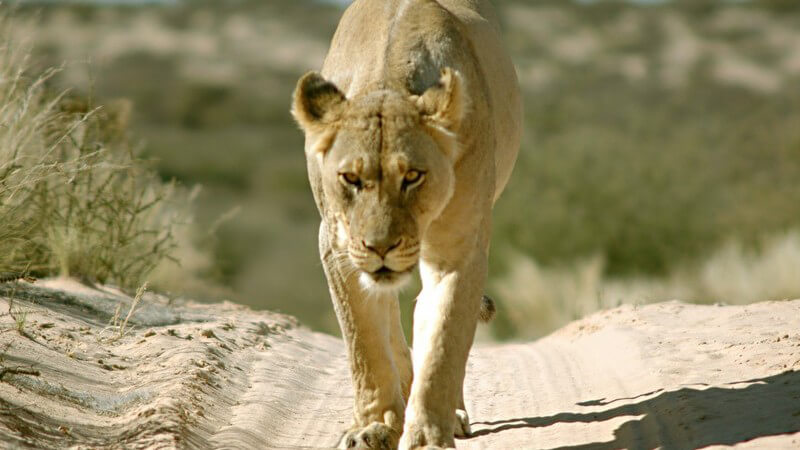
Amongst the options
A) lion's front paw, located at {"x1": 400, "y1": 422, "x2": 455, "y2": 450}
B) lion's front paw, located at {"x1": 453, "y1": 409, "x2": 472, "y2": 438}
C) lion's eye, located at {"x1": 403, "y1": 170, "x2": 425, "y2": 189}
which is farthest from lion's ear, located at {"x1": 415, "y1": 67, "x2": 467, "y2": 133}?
lion's front paw, located at {"x1": 453, "y1": 409, "x2": 472, "y2": 438}

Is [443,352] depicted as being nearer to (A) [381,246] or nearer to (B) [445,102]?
(A) [381,246]

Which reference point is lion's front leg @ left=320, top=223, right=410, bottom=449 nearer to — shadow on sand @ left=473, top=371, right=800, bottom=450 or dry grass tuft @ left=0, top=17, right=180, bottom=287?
shadow on sand @ left=473, top=371, right=800, bottom=450

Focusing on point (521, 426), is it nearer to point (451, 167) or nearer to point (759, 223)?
point (451, 167)

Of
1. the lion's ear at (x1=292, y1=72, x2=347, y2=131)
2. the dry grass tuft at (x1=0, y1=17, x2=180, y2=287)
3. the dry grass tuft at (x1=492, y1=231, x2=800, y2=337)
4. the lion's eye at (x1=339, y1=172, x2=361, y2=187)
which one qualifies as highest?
the dry grass tuft at (x1=492, y1=231, x2=800, y2=337)

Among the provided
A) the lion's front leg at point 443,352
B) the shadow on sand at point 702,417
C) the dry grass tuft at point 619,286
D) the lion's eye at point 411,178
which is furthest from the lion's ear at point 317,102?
the dry grass tuft at point 619,286

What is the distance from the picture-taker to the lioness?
209 inches

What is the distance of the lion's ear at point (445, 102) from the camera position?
5492 mm

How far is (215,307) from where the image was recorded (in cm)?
1056

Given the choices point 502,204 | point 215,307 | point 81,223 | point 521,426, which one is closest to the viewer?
point 521,426

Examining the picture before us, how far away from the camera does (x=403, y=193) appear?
5.31 m

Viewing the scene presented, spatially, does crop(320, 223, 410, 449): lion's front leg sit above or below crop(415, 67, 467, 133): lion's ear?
below

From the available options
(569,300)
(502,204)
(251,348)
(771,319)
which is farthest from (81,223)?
(502,204)

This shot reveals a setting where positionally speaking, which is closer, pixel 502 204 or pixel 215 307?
pixel 215 307

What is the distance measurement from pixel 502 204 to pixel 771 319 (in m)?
12.7
